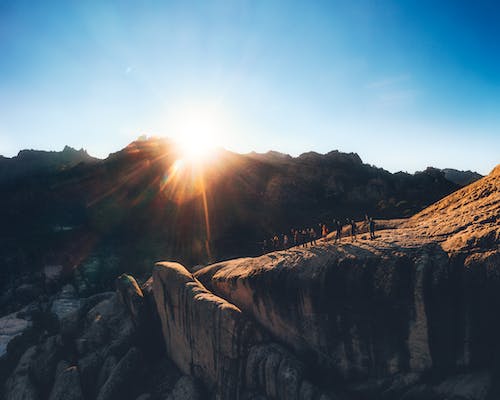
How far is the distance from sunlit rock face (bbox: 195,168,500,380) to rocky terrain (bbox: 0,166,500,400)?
0.22ft

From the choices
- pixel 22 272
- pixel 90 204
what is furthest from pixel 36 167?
pixel 22 272

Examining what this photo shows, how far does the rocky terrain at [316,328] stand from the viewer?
607 inches

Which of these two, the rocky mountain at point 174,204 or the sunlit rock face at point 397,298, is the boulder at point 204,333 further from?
the rocky mountain at point 174,204

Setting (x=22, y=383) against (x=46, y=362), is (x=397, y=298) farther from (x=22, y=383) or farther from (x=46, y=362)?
(x=22, y=383)

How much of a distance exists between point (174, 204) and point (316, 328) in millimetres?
80416

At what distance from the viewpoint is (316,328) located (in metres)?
19.7

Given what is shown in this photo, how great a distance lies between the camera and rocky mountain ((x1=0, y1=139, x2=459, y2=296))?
2894 inches

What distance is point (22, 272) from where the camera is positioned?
7594 centimetres

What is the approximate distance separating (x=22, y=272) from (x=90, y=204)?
28260mm

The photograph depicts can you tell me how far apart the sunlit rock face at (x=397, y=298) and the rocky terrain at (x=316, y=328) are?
0.07 meters

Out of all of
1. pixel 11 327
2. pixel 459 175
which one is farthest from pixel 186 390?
pixel 459 175

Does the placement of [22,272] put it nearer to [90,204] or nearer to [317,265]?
[90,204]

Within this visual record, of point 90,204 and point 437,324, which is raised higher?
point 90,204

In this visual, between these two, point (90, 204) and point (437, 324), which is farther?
point (90, 204)
